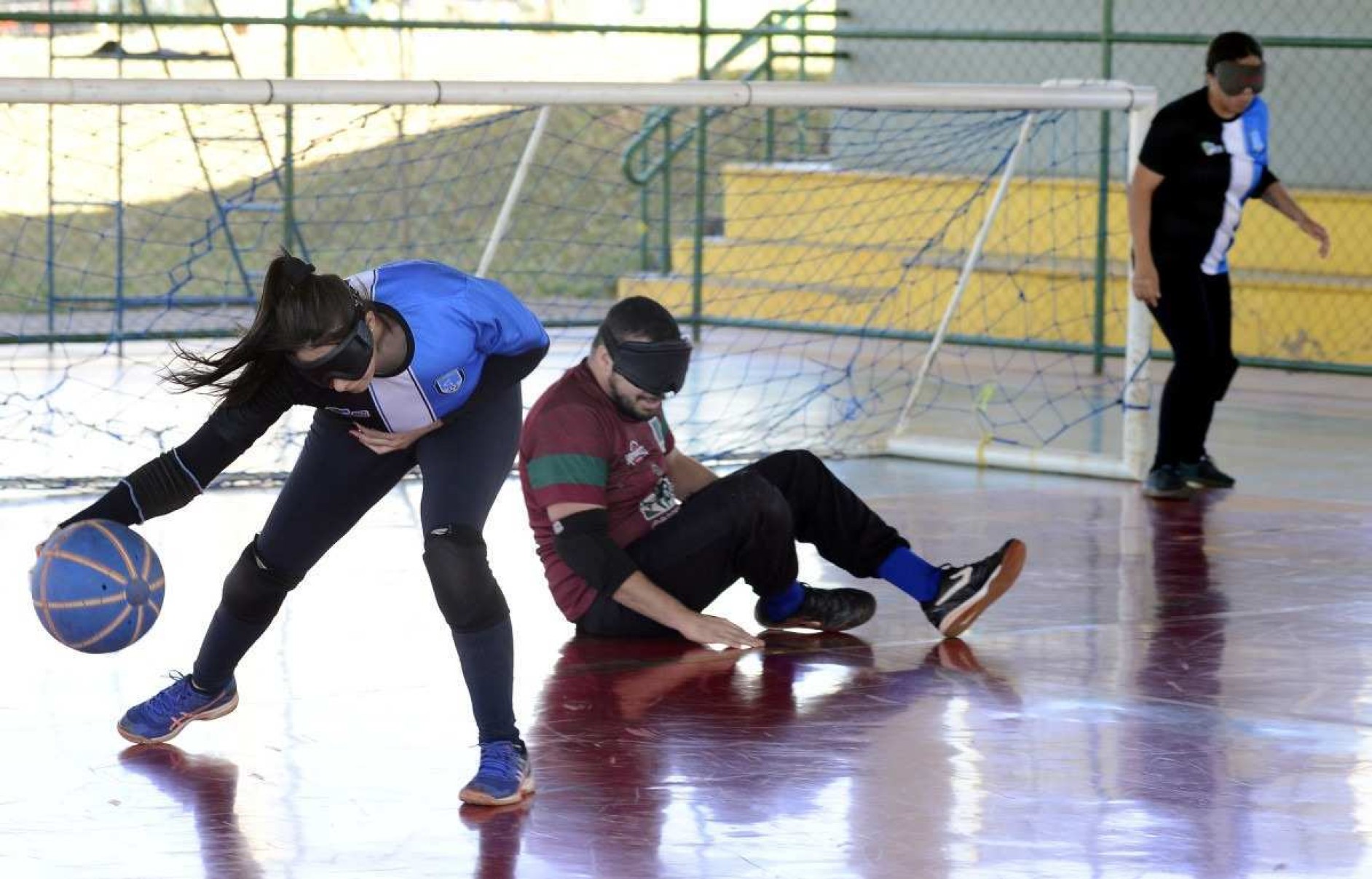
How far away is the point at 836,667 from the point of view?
6176 mm

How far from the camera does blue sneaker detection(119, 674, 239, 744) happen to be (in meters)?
5.30

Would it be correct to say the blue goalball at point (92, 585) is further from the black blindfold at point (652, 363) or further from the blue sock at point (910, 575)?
the blue sock at point (910, 575)

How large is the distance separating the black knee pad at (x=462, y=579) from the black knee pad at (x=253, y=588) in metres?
0.55

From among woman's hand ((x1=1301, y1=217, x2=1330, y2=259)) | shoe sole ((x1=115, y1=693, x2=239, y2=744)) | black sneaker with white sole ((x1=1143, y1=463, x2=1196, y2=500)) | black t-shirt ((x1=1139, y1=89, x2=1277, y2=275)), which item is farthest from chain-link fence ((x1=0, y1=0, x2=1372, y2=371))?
shoe sole ((x1=115, y1=693, x2=239, y2=744))

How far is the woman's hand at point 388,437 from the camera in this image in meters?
4.88

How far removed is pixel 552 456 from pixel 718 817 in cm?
147

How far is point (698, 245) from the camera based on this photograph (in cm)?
1584

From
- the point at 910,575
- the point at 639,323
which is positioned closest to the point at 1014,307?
the point at 910,575

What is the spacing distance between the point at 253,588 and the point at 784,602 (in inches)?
76.9

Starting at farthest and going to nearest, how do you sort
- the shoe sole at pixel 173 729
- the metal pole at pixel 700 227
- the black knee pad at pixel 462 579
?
the metal pole at pixel 700 227 < the shoe sole at pixel 173 729 < the black knee pad at pixel 462 579

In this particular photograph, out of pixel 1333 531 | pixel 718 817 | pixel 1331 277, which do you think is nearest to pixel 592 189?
pixel 1331 277

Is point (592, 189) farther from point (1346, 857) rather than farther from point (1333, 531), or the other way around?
point (1346, 857)

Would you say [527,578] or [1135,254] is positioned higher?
[1135,254]

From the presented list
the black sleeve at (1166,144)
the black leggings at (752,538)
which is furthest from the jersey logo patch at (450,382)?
the black sleeve at (1166,144)
